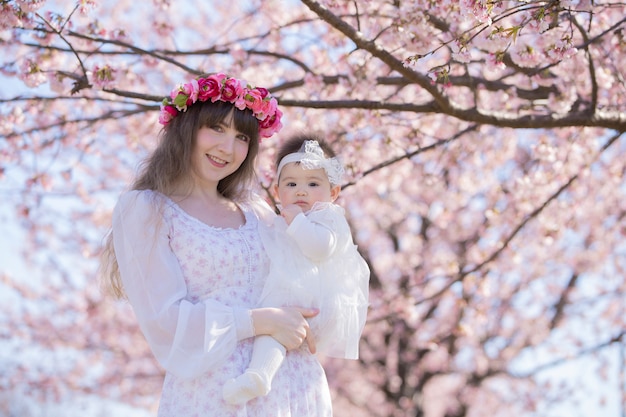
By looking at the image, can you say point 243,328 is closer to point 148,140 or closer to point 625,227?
→ point 148,140

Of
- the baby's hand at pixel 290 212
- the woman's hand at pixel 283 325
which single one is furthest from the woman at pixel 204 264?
the baby's hand at pixel 290 212

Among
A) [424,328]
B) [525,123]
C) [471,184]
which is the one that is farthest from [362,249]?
[525,123]

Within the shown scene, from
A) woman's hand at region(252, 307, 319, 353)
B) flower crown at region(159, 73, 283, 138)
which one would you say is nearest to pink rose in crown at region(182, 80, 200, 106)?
flower crown at region(159, 73, 283, 138)

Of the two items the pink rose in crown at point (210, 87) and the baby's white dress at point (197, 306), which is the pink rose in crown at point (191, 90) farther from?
the baby's white dress at point (197, 306)

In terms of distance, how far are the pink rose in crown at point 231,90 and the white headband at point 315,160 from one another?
0.27 meters

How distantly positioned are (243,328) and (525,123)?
1.72 meters

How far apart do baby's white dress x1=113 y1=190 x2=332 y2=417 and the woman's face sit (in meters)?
0.16

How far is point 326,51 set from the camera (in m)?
4.95

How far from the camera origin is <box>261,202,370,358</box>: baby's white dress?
2.30 m

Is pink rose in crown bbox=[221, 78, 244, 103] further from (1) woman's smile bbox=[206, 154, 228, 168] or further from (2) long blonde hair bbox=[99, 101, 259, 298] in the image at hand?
(1) woman's smile bbox=[206, 154, 228, 168]

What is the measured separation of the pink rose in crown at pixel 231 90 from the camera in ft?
8.00

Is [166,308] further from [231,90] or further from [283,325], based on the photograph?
[231,90]

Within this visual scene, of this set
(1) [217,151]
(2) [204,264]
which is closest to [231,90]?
(1) [217,151]

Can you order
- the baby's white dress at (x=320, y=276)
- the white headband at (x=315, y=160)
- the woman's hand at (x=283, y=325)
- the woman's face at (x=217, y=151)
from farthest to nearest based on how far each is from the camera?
the white headband at (x=315, y=160) < the woman's face at (x=217, y=151) < the baby's white dress at (x=320, y=276) < the woman's hand at (x=283, y=325)
